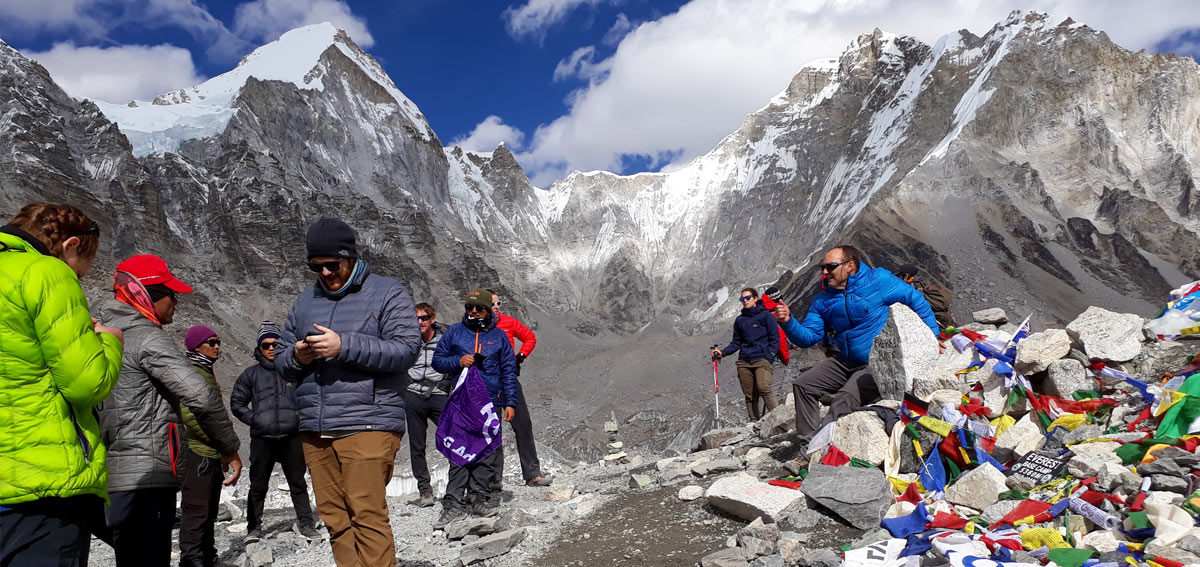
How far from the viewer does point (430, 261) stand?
59.5m

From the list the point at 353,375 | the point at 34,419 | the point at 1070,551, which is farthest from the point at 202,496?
the point at 1070,551

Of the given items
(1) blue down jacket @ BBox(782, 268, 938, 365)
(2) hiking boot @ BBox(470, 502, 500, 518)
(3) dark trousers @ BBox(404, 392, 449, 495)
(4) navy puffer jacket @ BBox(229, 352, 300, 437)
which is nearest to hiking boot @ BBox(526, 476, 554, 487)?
(3) dark trousers @ BBox(404, 392, 449, 495)

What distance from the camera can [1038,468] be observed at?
13.2ft

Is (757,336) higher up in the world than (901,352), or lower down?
higher up

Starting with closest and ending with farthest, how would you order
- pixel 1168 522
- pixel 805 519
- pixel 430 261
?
A: pixel 1168 522 < pixel 805 519 < pixel 430 261

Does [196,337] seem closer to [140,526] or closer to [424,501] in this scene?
[140,526]

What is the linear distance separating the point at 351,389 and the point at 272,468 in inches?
137

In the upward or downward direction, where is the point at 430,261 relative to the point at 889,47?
downward

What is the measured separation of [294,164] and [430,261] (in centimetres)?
1363

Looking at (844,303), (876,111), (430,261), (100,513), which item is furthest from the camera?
(876,111)

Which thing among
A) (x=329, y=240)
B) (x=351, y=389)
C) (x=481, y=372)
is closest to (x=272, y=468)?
(x=481, y=372)

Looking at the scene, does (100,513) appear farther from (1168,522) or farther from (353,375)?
(1168,522)

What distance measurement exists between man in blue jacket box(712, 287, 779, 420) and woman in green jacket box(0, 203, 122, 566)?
777 centimetres

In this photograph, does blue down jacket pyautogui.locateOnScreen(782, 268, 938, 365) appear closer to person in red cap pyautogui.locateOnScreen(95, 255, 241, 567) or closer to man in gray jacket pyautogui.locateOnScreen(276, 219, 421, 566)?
man in gray jacket pyautogui.locateOnScreen(276, 219, 421, 566)
